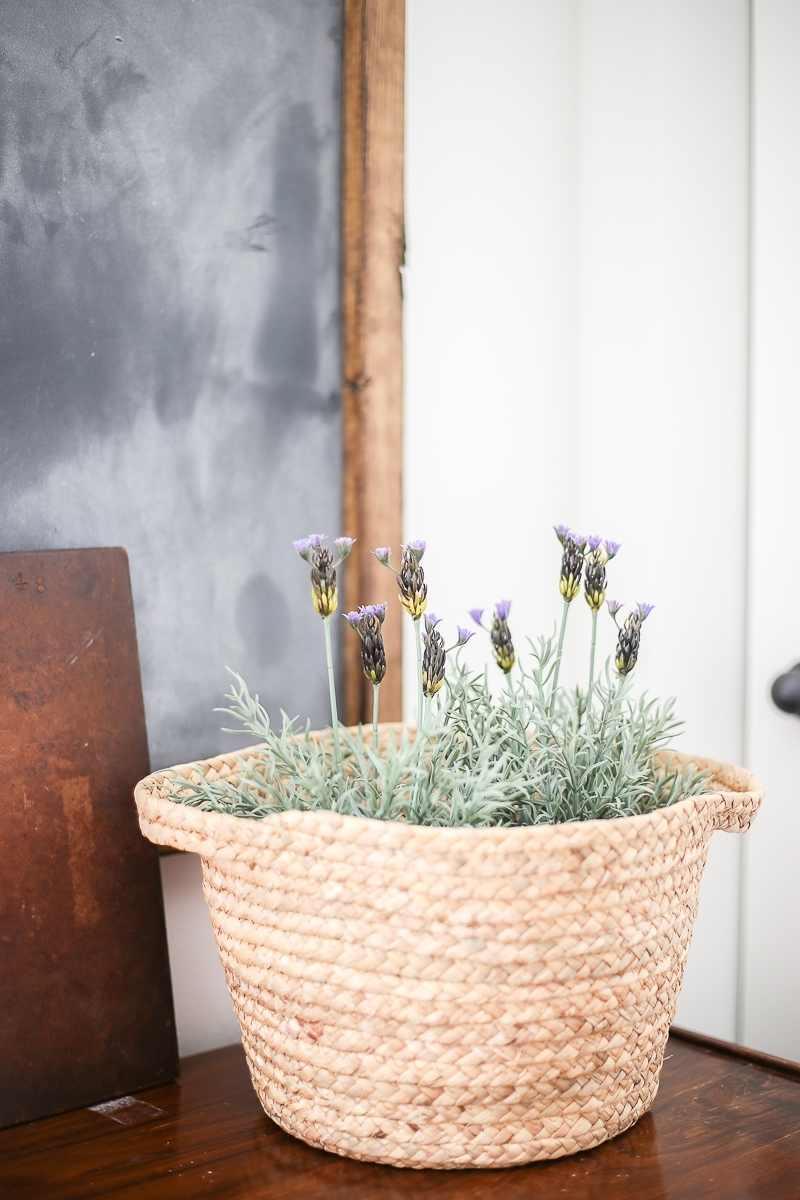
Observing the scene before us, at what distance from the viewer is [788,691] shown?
0.83m

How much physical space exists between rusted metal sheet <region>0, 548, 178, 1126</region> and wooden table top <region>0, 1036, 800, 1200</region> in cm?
4

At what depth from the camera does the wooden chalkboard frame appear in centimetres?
83

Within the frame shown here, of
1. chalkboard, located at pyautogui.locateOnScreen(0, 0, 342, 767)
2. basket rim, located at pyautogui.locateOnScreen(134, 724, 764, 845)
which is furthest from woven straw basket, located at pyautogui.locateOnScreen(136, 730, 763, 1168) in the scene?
chalkboard, located at pyautogui.locateOnScreen(0, 0, 342, 767)

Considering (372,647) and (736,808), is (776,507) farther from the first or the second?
(372,647)

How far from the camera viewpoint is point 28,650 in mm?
679

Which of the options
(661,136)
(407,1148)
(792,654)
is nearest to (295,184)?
(661,136)

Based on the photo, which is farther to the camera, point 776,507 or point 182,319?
point 776,507

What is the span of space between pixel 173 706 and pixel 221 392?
0.25 m

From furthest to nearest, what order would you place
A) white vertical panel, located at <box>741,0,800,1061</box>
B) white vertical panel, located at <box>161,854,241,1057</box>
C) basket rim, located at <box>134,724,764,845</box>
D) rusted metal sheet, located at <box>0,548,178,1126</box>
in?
1. white vertical panel, located at <box>741,0,800,1061</box>
2. white vertical panel, located at <box>161,854,241,1057</box>
3. rusted metal sheet, located at <box>0,548,178,1126</box>
4. basket rim, located at <box>134,724,764,845</box>

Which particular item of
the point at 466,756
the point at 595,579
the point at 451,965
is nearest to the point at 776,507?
the point at 595,579

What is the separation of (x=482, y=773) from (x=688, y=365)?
1.74 feet

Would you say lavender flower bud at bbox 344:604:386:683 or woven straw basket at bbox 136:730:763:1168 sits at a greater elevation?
lavender flower bud at bbox 344:604:386:683

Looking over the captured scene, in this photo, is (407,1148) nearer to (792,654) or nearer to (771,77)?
(792,654)

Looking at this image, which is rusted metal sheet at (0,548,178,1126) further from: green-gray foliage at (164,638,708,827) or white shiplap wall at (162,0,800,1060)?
white shiplap wall at (162,0,800,1060)
